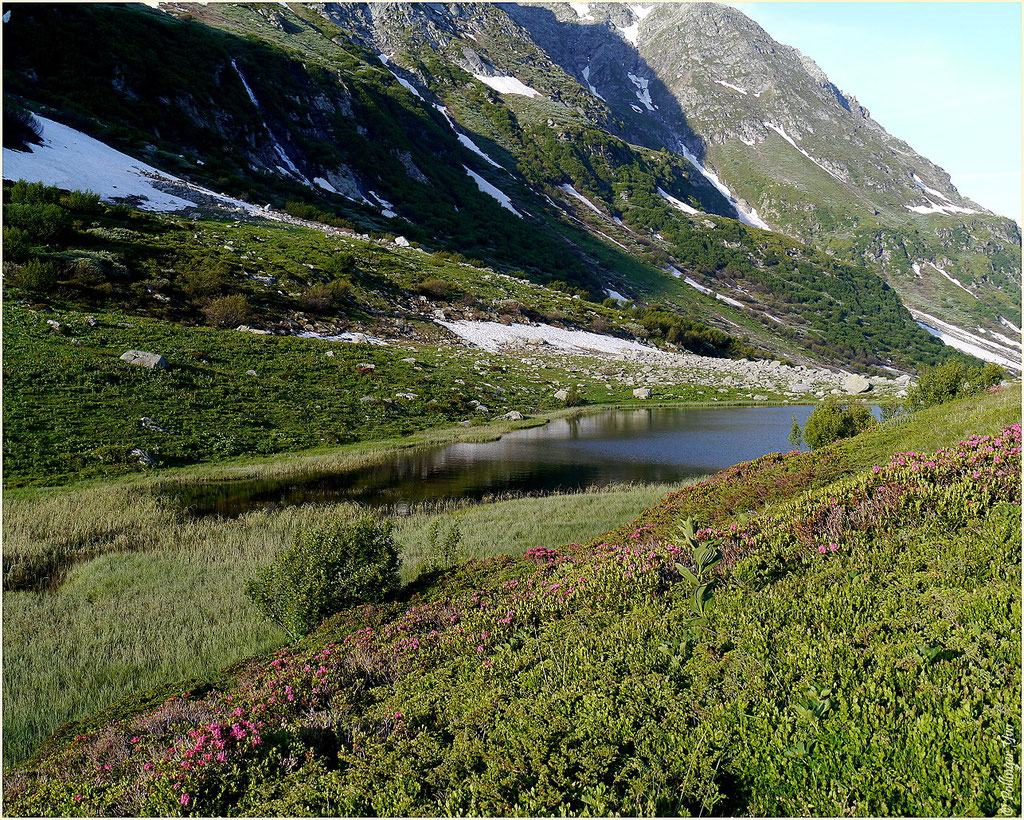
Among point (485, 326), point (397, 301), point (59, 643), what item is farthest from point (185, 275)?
point (59, 643)

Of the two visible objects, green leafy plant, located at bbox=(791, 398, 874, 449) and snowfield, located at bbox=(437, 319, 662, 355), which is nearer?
green leafy plant, located at bbox=(791, 398, 874, 449)

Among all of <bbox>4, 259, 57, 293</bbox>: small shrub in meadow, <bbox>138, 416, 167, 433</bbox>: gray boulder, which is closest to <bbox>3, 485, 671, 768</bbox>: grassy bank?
<bbox>138, 416, 167, 433</bbox>: gray boulder

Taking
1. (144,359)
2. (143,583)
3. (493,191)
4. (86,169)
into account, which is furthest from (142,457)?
(493,191)

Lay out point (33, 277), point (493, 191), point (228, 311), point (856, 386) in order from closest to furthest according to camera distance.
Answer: point (33, 277)
point (228, 311)
point (856, 386)
point (493, 191)

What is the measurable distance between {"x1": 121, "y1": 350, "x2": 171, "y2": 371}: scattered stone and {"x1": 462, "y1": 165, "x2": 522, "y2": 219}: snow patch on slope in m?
137

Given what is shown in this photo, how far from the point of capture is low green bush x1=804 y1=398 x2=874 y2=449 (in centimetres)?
Answer: 2292

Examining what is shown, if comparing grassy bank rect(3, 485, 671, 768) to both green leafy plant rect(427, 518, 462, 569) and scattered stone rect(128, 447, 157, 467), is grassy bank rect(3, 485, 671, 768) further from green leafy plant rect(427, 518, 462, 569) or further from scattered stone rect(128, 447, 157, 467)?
scattered stone rect(128, 447, 157, 467)

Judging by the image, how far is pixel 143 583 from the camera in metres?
11.7

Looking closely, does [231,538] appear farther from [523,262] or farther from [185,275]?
[523,262]

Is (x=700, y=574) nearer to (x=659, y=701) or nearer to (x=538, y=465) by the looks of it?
(x=659, y=701)

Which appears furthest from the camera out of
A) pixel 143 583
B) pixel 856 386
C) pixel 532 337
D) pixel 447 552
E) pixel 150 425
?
→ pixel 856 386

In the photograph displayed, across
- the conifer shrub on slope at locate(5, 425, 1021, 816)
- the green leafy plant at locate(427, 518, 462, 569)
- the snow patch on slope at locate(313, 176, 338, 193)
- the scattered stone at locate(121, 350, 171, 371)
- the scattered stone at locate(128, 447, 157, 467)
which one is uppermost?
the snow patch on slope at locate(313, 176, 338, 193)

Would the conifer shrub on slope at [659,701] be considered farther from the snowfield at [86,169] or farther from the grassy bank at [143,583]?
the snowfield at [86,169]

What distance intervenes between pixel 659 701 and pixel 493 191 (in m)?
174
